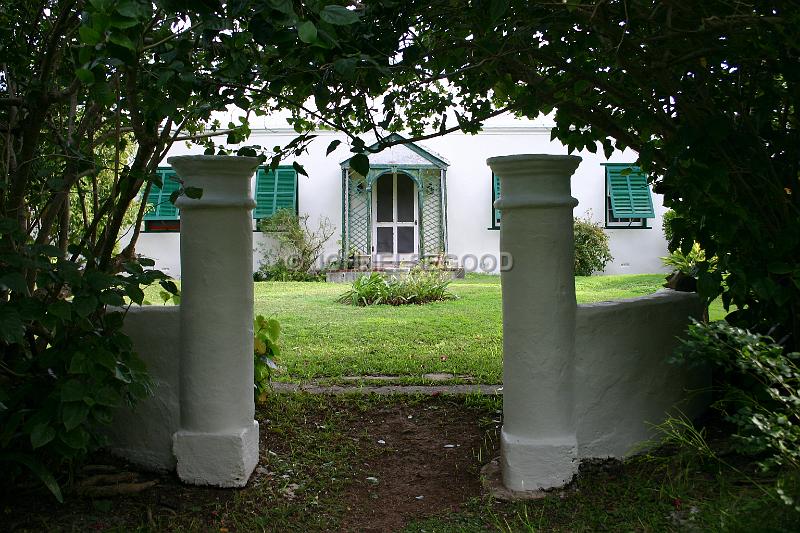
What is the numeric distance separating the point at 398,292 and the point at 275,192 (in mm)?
5423

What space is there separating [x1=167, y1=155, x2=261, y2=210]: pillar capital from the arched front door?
39.4ft

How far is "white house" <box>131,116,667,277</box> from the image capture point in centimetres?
1506

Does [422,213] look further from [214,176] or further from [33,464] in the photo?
[33,464]

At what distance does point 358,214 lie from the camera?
15.4m

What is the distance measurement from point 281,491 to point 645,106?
257 cm

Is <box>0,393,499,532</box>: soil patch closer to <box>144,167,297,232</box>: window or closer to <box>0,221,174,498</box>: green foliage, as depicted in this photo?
<box>0,221,174,498</box>: green foliage

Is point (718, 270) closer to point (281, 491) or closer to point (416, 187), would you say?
point (281, 491)

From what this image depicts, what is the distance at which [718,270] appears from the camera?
126 inches

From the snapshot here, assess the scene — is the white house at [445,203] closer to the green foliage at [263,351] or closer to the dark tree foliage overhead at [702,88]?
the green foliage at [263,351]

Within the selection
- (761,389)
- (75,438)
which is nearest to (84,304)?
(75,438)

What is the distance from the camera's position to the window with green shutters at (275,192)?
1492cm

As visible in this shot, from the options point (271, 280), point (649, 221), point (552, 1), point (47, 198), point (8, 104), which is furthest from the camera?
point (649, 221)

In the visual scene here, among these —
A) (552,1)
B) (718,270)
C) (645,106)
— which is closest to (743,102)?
(645,106)

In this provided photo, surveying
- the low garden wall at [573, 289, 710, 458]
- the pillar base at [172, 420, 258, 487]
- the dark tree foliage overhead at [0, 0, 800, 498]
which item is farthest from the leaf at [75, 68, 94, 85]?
the low garden wall at [573, 289, 710, 458]
